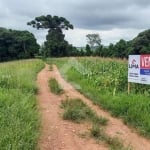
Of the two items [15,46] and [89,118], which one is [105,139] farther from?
[15,46]

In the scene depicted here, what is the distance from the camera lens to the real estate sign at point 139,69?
11.0 m

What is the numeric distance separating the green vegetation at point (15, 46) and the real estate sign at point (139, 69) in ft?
183

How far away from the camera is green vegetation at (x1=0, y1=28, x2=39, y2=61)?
222 feet

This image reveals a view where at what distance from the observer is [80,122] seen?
8.92m

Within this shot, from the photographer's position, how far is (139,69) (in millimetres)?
11406

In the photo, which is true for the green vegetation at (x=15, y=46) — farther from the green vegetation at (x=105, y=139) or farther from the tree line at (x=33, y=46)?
the green vegetation at (x=105, y=139)

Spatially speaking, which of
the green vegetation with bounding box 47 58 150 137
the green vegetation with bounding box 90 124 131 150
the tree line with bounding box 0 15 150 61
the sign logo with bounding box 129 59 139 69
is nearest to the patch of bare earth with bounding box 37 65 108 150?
the green vegetation with bounding box 90 124 131 150

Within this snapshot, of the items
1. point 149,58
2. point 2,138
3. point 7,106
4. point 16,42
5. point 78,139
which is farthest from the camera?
point 16,42

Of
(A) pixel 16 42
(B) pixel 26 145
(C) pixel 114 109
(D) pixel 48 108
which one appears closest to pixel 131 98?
(C) pixel 114 109

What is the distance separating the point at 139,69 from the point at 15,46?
58.9 meters

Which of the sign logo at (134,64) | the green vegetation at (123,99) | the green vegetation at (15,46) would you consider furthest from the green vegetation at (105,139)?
the green vegetation at (15,46)

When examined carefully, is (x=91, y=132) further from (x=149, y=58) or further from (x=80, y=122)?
(x=149, y=58)

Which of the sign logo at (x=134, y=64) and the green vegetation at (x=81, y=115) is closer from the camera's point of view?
the green vegetation at (x=81, y=115)

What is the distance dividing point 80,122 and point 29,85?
17.9 ft
